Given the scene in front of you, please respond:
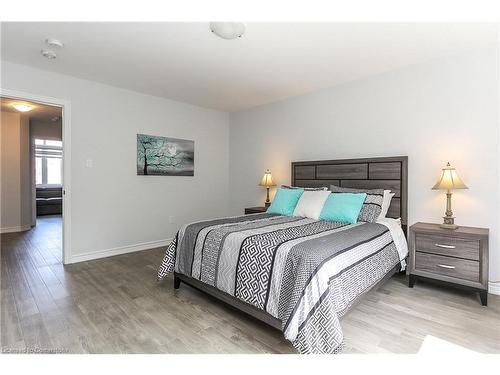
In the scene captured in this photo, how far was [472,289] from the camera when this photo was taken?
7.76 ft

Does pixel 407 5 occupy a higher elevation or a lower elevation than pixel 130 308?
higher

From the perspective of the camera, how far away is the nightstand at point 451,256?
2322mm

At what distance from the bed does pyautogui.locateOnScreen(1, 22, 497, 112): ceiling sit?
1.19 meters

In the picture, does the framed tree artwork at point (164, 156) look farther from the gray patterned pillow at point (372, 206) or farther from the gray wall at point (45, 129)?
the gray wall at point (45, 129)

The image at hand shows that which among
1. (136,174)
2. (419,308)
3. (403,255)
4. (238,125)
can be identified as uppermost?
(238,125)

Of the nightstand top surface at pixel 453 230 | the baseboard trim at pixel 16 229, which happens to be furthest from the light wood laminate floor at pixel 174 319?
the baseboard trim at pixel 16 229

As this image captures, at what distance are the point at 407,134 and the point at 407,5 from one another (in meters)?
1.46

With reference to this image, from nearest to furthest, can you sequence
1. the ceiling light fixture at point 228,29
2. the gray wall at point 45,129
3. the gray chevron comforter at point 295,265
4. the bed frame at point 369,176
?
the gray chevron comforter at point 295,265 → the ceiling light fixture at point 228,29 → the bed frame at point 369,176 → the gray wall at point 45,129

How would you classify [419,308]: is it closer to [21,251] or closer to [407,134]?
[407,134]

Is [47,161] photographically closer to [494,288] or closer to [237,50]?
[237,50]

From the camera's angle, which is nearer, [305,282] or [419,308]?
[305,282]

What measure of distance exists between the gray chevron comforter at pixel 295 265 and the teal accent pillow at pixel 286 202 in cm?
54
